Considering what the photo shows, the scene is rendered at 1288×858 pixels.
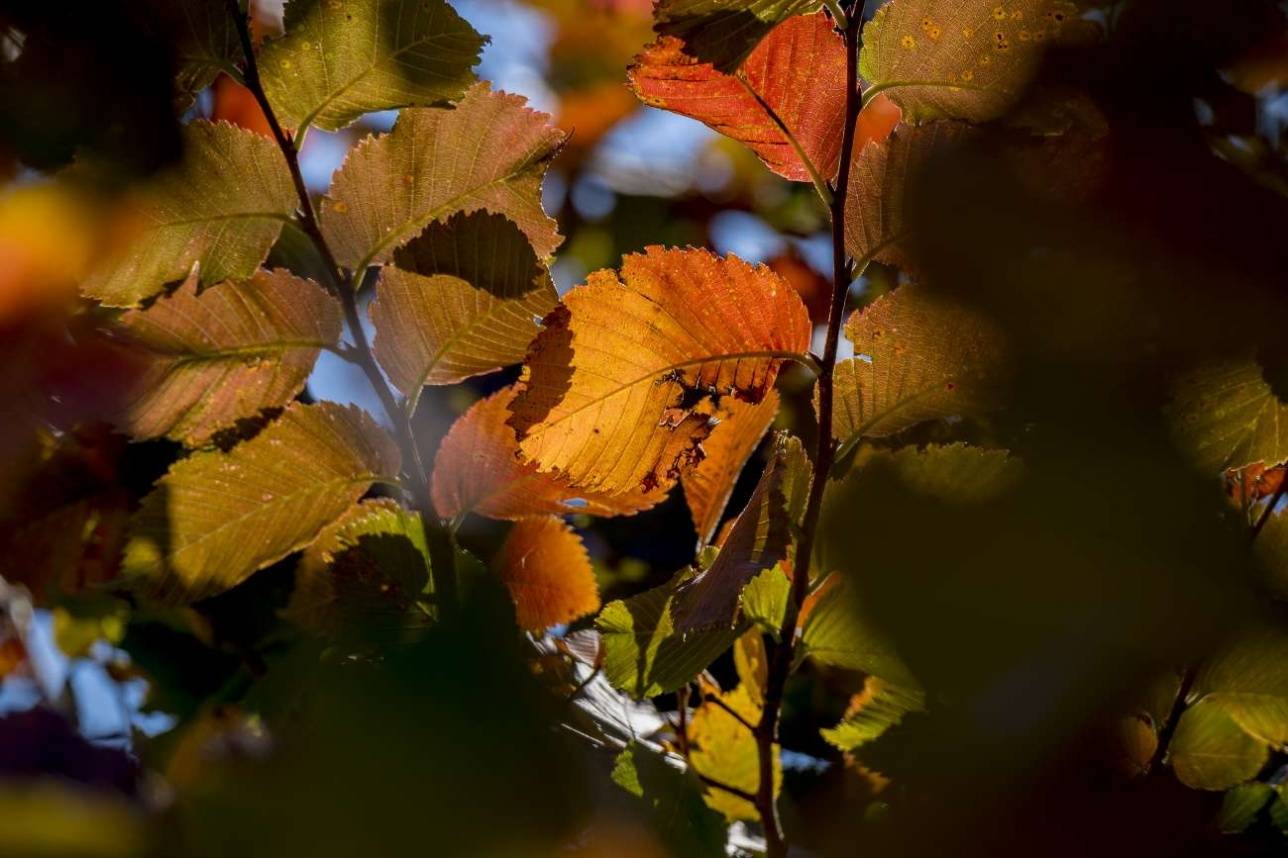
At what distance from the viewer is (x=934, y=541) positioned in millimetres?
168

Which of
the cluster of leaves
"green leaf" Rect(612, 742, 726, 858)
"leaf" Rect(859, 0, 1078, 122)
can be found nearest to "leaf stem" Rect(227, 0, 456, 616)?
the cluster of leaves

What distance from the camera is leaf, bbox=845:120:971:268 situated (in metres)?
0.34

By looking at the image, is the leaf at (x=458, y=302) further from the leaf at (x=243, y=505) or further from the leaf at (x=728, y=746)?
the leaf at (x=728, y=746)

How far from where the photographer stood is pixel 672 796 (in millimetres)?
389

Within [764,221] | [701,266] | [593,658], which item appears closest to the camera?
[701,266]

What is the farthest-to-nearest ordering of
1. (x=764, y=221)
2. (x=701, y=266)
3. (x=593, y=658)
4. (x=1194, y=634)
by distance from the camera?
1. (x=764, y=221)
2. (x=593, y=658)
3. (x=701, y=266)
4. (x=1194, y=634)

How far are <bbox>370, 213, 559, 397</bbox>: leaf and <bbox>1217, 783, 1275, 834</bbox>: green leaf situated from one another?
0.29 m

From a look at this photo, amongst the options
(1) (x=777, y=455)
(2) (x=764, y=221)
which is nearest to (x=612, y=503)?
(1) (x=777, y=455)

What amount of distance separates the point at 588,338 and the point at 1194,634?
8.9 inches

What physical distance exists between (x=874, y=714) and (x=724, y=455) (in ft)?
0.39

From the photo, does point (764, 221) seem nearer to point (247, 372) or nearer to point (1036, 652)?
point (247, 372)

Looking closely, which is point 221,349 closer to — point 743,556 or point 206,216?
point 206,216

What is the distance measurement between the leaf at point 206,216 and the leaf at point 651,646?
189 millimetres

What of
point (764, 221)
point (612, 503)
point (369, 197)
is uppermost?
point (369, 197)
